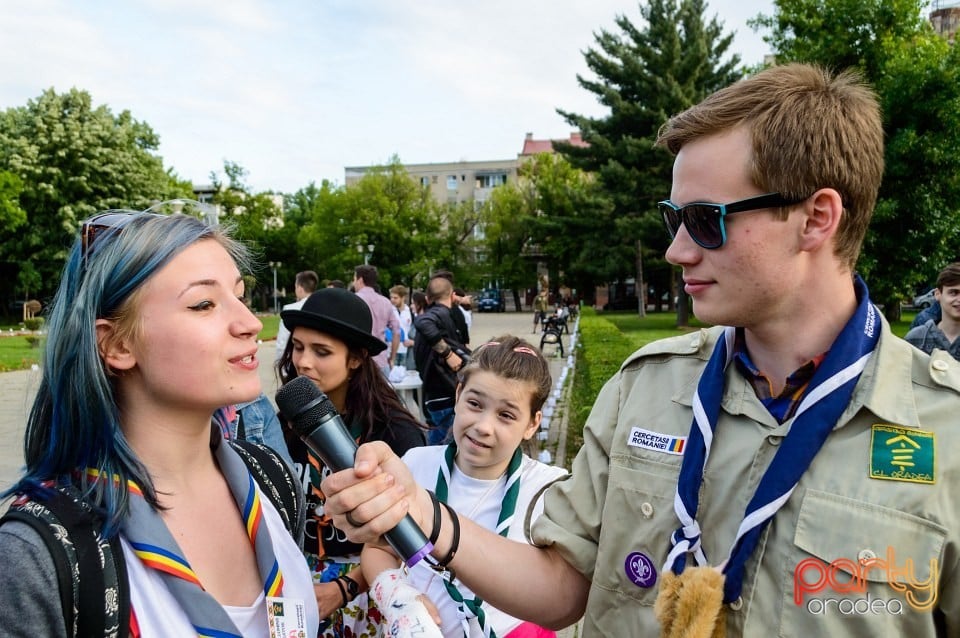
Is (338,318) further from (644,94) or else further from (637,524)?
(644,94)

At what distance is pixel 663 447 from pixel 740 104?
925 mm

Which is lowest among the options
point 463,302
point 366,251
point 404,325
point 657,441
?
point 404,325

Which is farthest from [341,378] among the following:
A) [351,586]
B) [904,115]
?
[904,115]

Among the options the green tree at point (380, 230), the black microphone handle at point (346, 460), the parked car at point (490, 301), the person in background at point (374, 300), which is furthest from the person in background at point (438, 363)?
the parked car at point (490, 301)

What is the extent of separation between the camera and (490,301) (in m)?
58.2

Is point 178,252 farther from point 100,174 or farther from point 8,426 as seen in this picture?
point 100,174

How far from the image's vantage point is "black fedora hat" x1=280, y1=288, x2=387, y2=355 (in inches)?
139

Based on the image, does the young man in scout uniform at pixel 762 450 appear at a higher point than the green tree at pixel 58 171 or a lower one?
lower

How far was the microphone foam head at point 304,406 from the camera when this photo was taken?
5.79ft

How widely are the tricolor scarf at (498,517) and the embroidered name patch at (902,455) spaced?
4.85 feet

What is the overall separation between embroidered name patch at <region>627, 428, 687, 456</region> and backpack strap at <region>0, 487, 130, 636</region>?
4.40ft

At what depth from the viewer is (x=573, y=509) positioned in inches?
78.0

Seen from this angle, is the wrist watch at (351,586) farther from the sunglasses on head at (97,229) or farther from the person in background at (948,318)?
the person in background at (948,318)

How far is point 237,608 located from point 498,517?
4.29ft
